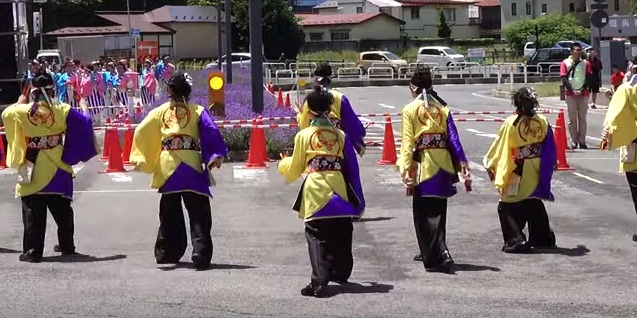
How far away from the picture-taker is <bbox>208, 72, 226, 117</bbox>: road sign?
65.0 feet

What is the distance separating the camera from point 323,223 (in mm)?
7980

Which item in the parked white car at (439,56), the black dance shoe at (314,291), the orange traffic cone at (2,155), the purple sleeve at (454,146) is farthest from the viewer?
the parked white car at (439,56)

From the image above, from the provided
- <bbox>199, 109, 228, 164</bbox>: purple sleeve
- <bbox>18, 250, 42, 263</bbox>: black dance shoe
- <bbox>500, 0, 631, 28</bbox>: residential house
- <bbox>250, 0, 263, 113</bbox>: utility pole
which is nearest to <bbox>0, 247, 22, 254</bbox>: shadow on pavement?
<bbox>18, 250, 42, 263</bbox>: black dance shoe

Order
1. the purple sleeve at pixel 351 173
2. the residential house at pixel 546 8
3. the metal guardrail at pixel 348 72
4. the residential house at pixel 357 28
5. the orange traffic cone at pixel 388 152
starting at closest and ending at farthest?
1. the purple sleeve at pixel 351 173
2. the orange traffic cone at pixel 388 152
3. the metal guardrail at pixel 348 72
4. the residential house at pixel 546 8
5. the residential house at pixel 357 28

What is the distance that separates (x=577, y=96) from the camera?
61.2 ft

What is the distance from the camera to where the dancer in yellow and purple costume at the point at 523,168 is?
9352 millimetres

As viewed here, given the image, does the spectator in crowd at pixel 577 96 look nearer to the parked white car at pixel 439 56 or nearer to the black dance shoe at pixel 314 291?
the black dance shoe at pixel 314 291

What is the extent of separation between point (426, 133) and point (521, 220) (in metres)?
1.42

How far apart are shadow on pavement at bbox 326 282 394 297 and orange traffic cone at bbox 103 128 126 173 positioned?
9235 millimetres

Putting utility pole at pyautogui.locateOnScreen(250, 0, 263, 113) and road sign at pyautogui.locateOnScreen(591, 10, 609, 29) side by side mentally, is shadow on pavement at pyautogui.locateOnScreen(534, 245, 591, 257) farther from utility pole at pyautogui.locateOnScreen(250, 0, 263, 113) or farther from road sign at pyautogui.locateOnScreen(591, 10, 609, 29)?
road sign at pyautogui.locateOnScreen(591, 10, 609, 29)

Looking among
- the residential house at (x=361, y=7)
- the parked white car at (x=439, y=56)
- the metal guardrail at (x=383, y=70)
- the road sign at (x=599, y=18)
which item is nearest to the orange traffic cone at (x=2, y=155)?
the road sign at (x=599, y=18)

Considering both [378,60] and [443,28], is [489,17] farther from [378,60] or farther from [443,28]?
[378,60]

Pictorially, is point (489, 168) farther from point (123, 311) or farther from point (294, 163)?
point (123, 311)

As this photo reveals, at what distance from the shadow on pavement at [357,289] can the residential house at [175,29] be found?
66.3 metres
